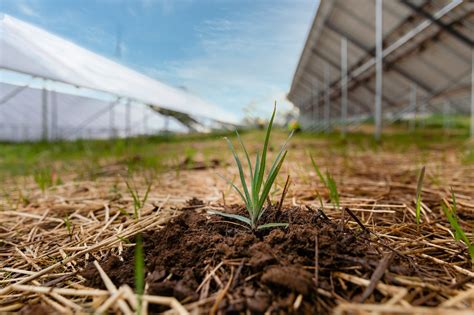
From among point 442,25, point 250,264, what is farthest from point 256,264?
point 442,25

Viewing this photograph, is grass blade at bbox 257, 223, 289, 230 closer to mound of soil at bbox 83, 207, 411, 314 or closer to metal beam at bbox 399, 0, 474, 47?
mound of soil at bbox 83, 207, 411, 314

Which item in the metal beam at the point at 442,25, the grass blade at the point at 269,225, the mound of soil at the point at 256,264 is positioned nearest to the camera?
the mound of soil at the point at 256,264

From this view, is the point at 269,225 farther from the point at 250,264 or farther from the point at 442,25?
the point at 442,25

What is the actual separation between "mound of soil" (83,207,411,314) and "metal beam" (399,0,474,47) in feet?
20.3

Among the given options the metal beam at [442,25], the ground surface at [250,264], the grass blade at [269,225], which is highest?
the metal beam at [442,25]

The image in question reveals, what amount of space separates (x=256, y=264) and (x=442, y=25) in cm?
661

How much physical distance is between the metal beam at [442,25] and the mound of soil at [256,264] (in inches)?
244

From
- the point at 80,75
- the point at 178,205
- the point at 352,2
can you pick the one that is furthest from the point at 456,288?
the point at 352,2

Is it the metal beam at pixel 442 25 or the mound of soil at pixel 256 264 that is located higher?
the metal beam at pixel 442 25

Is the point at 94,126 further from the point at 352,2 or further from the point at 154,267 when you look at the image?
the point at 154,267

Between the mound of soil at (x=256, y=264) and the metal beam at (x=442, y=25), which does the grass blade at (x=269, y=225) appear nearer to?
the mound of soil at (x=256, y=264)

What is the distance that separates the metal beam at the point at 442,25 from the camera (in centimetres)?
526

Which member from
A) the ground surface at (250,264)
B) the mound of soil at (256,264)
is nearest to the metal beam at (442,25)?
the ground surface at (250,264)

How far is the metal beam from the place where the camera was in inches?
207
